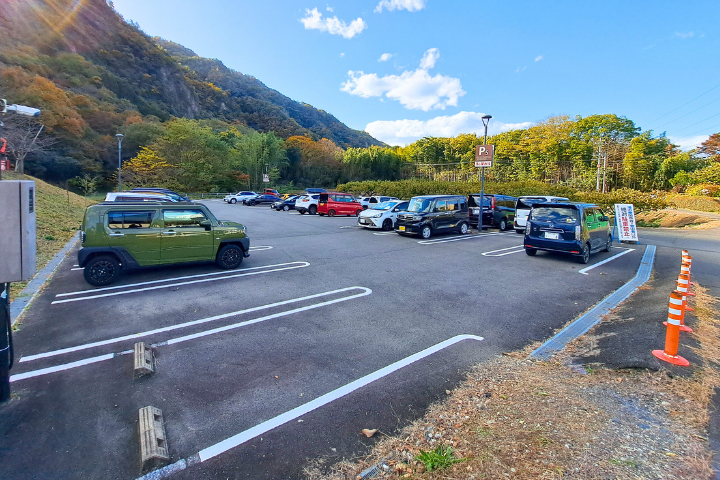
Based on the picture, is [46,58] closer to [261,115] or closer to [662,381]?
[261,115]

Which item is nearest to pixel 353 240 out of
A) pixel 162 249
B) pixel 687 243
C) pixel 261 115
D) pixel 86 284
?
pixel 162 249

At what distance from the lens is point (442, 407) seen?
324 centimetres

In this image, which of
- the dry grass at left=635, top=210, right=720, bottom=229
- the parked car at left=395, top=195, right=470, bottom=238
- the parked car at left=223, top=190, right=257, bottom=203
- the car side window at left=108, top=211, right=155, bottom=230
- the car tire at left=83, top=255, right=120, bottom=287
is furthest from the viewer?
the parked car at left=223, top=190, right=257, bottom=203

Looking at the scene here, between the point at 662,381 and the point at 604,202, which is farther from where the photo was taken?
the point at 604,202

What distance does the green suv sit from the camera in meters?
6.81

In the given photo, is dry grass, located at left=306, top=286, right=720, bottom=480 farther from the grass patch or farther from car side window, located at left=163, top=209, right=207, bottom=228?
the grass patch

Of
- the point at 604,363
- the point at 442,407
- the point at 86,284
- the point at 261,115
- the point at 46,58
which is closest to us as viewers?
the point at 442,407

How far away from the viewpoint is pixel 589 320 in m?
5.66

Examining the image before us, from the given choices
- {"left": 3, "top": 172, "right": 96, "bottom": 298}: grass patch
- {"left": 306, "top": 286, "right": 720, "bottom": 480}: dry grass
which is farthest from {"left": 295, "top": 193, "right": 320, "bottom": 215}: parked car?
{"left": 306, "top": 286, "right": 720, "bottom": 480}: dry grass

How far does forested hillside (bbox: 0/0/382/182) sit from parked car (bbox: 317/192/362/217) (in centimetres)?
1967

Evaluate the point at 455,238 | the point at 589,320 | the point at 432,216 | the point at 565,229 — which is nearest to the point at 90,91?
the point at 432,216

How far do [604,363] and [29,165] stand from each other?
178 feet

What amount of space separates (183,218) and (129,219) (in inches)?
39.9

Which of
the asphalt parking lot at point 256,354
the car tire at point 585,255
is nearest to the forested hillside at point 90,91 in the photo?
the asphalt parking lot at point 256,354
